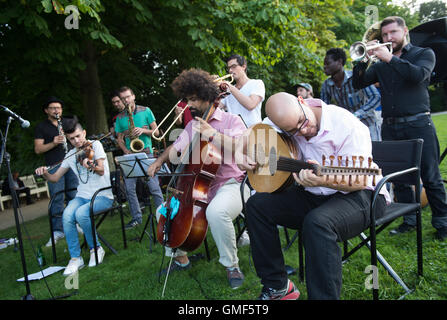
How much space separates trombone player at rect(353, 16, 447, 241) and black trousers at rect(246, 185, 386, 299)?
114 centimetres

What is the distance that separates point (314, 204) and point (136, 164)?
6.58 ft

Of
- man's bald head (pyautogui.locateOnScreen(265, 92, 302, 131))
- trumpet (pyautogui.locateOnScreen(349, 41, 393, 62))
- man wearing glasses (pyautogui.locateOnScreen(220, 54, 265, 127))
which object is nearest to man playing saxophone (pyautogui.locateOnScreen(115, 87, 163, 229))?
man wearing glasses (pyautogui.locateOnScreen(220, 54, 265, 127))

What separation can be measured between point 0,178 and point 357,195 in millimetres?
13391

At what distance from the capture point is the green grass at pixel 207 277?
2314mm

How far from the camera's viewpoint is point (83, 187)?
3770 millimetres

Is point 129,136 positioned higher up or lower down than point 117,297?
higher up

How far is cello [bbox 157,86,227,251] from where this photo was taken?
107 inches

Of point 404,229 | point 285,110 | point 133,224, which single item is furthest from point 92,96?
point 404,229

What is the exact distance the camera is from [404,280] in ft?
7.67

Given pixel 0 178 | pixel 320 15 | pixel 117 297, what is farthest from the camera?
pixel 0 178

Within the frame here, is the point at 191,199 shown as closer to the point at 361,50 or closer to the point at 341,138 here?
the point at 341,138
